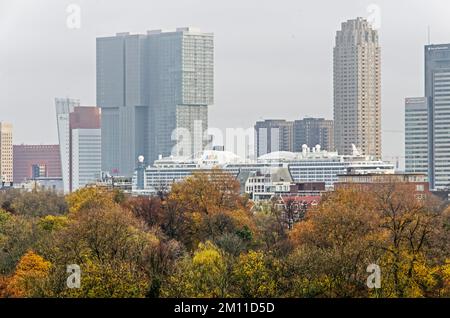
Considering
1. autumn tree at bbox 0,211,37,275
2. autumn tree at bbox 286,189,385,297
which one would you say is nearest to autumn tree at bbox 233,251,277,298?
autumn tree at bbox 286,189,385,297

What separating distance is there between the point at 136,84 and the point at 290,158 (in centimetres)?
1944

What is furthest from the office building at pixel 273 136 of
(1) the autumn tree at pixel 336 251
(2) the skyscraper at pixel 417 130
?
(1) the autumn tree at pixel 336 251

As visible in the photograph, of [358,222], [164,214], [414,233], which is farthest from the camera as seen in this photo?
[164,214]

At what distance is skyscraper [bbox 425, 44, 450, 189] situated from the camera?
114m

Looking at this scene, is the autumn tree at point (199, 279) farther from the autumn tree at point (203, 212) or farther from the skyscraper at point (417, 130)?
the skyscraper at point (417, 130)

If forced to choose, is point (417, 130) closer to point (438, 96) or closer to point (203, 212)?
point (438, 96)

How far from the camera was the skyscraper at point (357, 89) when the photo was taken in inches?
4665

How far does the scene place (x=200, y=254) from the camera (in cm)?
2778

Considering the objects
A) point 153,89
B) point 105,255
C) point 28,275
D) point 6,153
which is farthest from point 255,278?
point 6,153

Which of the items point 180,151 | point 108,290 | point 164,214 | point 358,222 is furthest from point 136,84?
point 108,290

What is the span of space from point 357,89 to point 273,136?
8.50 metres

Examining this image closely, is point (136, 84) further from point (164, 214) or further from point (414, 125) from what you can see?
point (164, 214)

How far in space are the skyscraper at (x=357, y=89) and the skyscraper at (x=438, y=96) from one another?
16.0 feet
